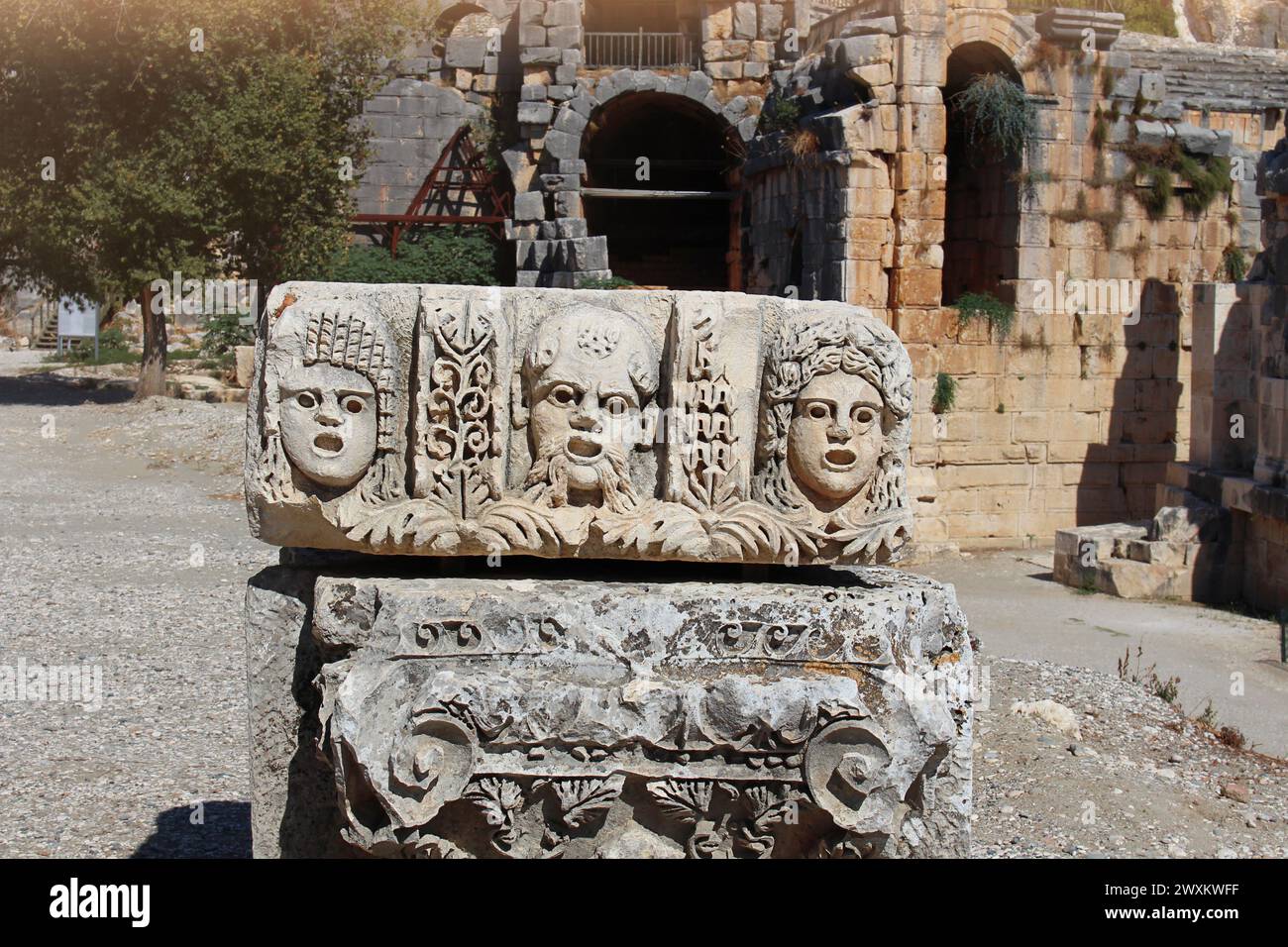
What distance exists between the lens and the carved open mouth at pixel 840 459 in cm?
437

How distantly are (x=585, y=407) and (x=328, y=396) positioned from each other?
0.73m

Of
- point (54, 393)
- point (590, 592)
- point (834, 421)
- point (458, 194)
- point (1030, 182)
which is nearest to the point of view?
point (590, 592)

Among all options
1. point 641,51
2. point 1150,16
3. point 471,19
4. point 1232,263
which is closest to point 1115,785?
point 1232,263

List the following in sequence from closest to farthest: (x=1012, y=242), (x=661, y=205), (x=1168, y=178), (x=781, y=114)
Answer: (x=1012, y=242)
(x=1168, y=178)
(x=781, y=114)
(x=661, y=205)

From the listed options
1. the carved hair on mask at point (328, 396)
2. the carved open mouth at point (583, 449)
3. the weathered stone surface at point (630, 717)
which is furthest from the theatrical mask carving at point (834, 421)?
the carved hair on mask at point (328, 396)

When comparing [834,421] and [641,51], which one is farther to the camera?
[641,51]

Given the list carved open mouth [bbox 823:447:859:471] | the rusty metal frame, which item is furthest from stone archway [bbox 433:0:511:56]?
carved open mouth [bbox 823:447:859:471]

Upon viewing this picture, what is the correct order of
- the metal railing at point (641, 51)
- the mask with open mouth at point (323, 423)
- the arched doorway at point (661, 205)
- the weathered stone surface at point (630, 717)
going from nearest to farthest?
the weathered stone surface at point (630, 717)
the mask with open mouth at point (323, 423)
the metal railing at point (641, 51)
the arched doorway at point (661, 205)

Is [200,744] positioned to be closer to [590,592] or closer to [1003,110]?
[590,592]

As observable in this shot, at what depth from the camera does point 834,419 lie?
4.37m

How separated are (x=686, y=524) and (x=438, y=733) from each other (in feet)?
2.99

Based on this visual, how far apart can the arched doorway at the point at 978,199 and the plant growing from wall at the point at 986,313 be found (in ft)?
0.99

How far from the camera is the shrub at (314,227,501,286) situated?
22125 millimetres

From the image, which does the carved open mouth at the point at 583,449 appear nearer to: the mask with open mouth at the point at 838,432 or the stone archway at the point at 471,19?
the mask with open mouth at the point at 838,432
